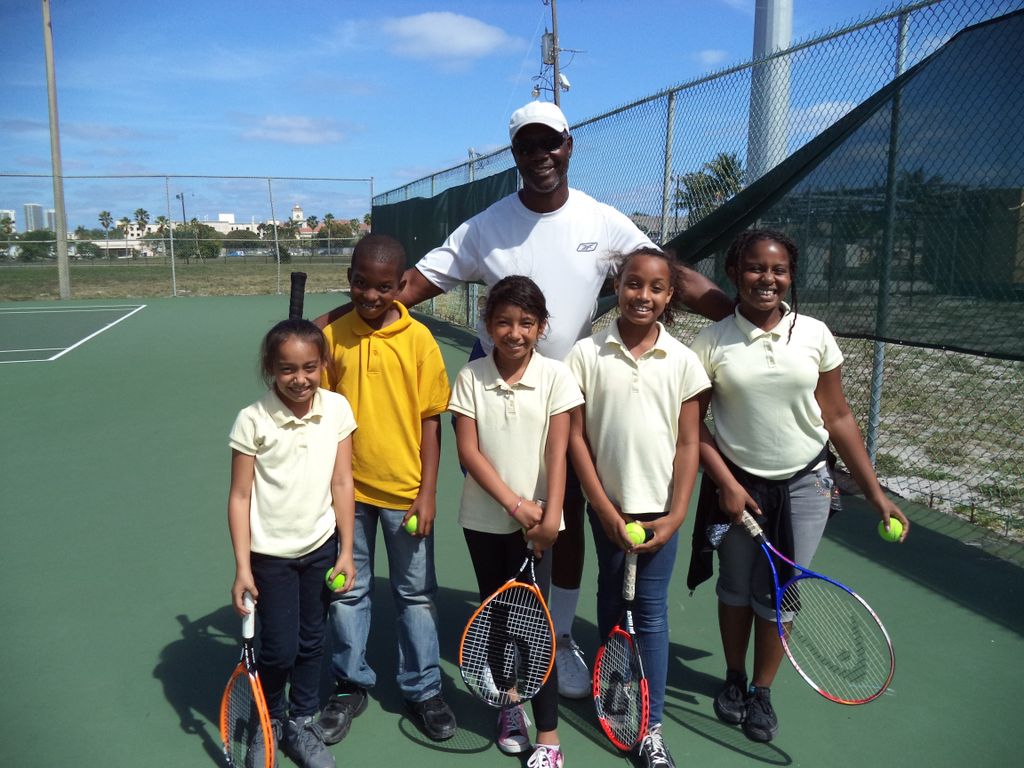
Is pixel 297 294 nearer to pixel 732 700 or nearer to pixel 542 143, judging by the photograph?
pixel 542 143

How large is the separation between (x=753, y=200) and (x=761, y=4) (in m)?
5.17

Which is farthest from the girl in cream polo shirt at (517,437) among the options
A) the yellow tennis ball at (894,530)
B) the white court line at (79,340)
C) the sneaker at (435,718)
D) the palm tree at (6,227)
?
the palm tree at (6,227)

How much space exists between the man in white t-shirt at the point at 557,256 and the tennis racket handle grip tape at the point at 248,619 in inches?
35.4

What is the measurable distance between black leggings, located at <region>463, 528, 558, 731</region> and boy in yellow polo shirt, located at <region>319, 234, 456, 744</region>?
191 millimetres

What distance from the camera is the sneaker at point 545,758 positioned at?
2.43 meters

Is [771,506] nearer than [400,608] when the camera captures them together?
Yes

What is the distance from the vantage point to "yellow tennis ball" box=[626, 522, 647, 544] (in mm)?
2305

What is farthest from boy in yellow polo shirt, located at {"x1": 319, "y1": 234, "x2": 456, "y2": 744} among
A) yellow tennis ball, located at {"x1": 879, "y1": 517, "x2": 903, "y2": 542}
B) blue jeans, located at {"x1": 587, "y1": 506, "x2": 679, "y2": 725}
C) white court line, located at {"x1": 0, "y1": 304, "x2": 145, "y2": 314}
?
white court line, located at {"x1": 0, "y1": 304, "x2": 145, "y2": 314}

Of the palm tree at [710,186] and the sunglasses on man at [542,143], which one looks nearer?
the sunglasses on man at [542,143]

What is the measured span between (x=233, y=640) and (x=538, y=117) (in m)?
2.25

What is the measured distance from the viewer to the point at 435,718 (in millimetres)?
2637

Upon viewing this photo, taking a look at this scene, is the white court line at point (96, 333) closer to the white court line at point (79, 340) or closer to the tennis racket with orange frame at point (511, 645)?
the white court line at point (79, 340)

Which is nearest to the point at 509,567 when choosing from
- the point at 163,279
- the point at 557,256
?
the point at 557,256

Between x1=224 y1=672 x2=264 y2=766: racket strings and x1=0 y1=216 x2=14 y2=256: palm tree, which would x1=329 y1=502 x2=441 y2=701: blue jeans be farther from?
x1=0 y1=216 x2=14 y2=256: palm tree
